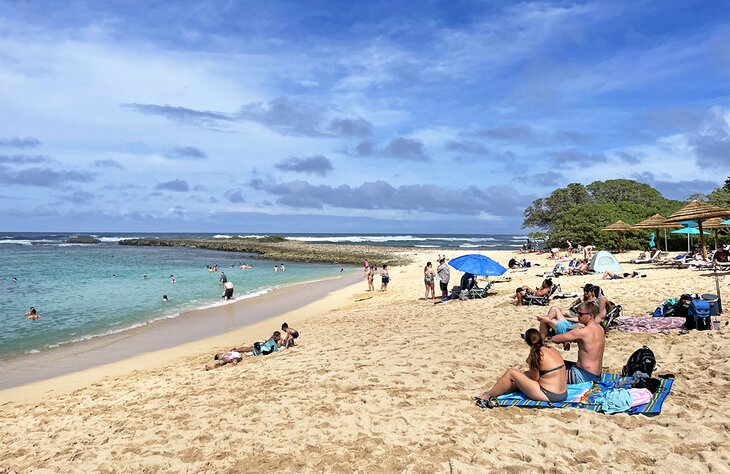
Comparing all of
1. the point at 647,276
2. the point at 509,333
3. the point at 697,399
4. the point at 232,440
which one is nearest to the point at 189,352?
the point at 232,440

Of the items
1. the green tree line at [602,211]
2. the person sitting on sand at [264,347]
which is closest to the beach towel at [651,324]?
the person sitting on sand at [264,347]

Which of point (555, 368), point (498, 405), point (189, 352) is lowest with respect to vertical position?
point (189, 352)

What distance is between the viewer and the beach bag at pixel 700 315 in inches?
342

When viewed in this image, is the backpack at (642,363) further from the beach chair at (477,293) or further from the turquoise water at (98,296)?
the turquoise water at (98,296)

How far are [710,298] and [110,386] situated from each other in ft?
38.8

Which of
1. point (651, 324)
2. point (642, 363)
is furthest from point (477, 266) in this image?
point (642, 363)

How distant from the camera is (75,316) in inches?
714

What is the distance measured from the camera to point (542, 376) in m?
6.10

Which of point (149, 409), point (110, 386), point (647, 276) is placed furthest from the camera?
point (647, 276)

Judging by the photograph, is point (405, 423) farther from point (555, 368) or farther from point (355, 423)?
point (555, 368)

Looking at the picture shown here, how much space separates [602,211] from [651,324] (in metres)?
30.5

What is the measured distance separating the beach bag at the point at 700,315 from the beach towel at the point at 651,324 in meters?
0.31

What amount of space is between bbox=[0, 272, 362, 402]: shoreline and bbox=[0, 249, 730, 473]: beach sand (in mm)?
834

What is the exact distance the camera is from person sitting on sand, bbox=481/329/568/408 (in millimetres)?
5965
